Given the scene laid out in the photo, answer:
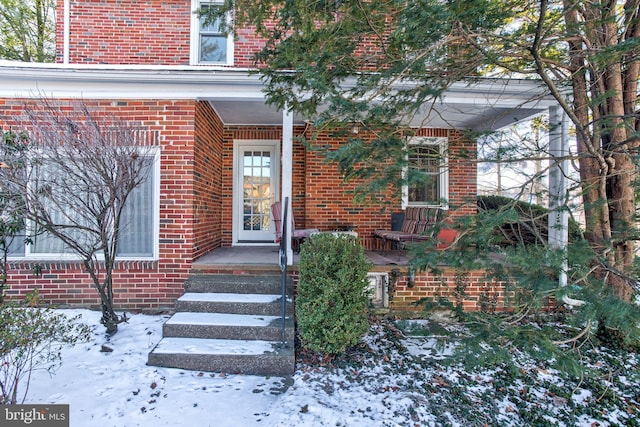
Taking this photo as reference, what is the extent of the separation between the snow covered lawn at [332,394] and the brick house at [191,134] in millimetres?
1133

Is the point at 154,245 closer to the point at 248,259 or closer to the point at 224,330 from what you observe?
the point at 248,259

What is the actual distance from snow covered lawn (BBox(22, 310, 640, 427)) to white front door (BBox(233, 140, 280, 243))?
3450 millimetres

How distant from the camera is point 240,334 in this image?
3.40m

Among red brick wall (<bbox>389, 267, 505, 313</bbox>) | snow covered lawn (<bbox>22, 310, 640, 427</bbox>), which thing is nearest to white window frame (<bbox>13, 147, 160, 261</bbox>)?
snow covered lawn (<bbox>22, 310, 640, 427</bbox>)

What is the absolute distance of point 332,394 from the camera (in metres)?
2.73

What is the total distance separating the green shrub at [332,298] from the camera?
10.4ft

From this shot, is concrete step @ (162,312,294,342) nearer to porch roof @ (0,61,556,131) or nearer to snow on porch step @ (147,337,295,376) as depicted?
snow on porch step @ (147,337,295,376)

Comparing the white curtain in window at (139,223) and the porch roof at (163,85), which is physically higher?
the porch roof at (163,85)

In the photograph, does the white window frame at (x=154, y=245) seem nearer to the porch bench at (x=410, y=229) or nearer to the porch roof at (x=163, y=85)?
the porch roof at (x=163, y=85)

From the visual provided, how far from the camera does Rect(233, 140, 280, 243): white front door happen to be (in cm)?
661

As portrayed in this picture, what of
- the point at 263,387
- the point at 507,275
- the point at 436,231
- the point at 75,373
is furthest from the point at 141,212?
the point at 507,275

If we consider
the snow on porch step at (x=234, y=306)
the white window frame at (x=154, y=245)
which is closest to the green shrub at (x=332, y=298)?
the snow on porch step at (x=234, y=306)

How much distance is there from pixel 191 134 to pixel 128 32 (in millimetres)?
3467
